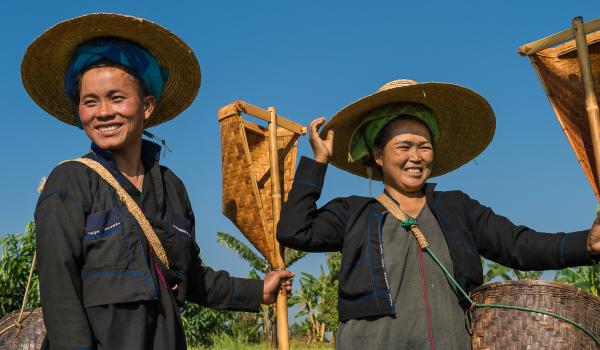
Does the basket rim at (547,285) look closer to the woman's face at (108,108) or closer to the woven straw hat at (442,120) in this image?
the woven straw hat at (442,120)

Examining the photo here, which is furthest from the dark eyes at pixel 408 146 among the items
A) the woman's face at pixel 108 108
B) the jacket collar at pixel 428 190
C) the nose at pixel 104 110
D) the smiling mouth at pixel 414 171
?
the nose at pixel 104 110

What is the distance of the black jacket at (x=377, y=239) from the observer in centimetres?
365

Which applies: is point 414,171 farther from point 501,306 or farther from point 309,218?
point 501,306

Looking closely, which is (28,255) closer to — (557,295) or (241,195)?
(241,195)

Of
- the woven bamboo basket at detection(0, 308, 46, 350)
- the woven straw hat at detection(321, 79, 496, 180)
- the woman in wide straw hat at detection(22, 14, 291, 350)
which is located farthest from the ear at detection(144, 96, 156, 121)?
the woven bamboo basket at detection(0, 308, 46, 350)

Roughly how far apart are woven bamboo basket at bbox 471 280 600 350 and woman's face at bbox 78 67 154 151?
2.01m

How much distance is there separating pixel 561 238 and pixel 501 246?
0.32 m

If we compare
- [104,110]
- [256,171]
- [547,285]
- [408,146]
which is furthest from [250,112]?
[547,285]

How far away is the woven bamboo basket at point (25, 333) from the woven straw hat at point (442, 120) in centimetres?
193

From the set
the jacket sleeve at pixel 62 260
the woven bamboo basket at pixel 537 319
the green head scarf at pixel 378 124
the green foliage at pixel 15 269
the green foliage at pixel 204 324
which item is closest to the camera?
the jacket sleeve at pixel 62 260

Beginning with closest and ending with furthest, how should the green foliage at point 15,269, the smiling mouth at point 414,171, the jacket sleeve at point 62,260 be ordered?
the jacket sleeve at point 62,260, the smiling mouth at point 414,171, the green foliage at point 15,269

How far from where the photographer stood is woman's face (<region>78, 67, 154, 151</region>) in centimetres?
337

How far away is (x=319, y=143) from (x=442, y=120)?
2.90 feet

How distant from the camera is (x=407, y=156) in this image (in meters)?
3.96
